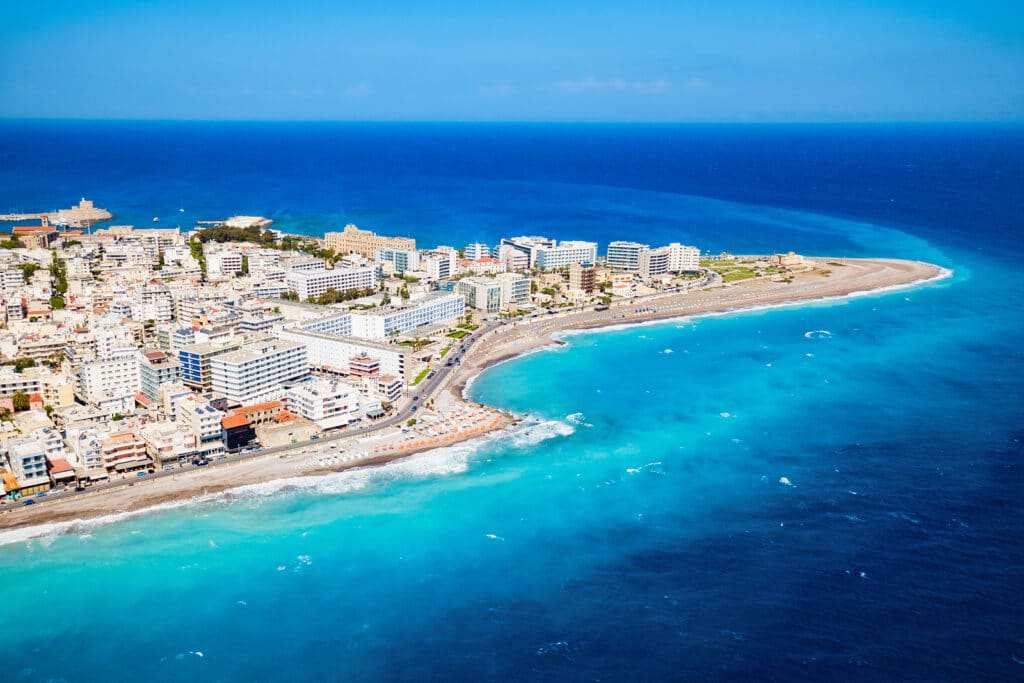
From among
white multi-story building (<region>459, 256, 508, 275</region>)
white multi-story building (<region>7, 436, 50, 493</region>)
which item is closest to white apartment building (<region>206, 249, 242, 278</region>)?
white multi-story building (<region>459, 256, 508, 275</region>)

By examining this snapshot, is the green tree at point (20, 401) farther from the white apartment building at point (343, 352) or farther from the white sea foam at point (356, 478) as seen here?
the white apartment building at point (343, 352)

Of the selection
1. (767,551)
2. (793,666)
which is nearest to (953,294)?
(767,551)

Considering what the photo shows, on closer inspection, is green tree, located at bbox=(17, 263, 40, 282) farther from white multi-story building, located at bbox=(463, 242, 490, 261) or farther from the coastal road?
the coastal road

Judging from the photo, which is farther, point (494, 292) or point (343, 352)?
point (494, 292)

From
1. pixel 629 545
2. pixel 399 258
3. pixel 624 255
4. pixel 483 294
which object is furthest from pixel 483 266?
pixel 629 545

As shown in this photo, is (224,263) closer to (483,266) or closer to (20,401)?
(483,266)

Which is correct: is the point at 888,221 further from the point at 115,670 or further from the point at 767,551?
the point at 115,670
